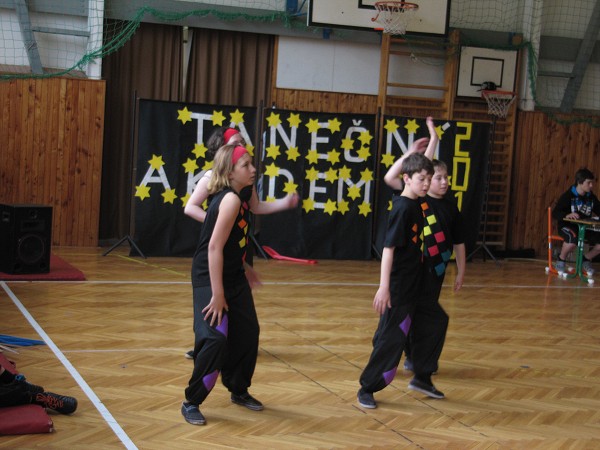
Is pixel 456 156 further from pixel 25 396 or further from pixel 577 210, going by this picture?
pixel 25 396

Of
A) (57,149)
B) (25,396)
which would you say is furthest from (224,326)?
(57,149)

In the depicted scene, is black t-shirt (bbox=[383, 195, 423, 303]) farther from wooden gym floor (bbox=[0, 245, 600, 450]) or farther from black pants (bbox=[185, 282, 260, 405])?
black pants (bbox=[185, 282, 260, 405])

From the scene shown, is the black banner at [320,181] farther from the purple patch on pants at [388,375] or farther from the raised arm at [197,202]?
the purple patch on pants at [388,375]

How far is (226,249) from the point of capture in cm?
390

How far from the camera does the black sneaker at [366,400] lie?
432 cm

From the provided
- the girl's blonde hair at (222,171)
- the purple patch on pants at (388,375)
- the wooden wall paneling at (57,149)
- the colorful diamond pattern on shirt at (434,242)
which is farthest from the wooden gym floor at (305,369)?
the wooden wall paneling at (57,149)

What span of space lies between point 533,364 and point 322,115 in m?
5.56

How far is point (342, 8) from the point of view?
10266mm

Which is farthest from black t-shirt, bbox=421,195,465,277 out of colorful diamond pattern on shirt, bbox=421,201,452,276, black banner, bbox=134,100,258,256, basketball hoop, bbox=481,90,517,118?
basketball hoop, bbox=481,90,517,118

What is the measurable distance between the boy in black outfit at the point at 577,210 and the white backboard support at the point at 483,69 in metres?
2.12

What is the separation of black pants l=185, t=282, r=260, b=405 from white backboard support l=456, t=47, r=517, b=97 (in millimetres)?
8367

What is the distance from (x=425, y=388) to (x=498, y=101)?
306 inches

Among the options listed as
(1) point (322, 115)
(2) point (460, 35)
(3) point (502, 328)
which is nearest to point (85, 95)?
(1) point (322, 115)

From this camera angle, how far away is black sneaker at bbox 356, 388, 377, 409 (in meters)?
4.32
